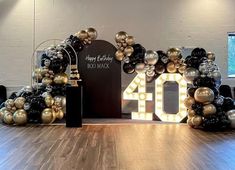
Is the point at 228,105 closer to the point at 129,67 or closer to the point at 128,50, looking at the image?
the point at 129,67

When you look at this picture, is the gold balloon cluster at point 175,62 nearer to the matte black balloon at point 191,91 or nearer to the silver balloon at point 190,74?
the silver balloon at point 190,74

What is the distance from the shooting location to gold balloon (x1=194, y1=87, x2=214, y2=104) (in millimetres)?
6500

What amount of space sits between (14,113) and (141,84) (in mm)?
2851

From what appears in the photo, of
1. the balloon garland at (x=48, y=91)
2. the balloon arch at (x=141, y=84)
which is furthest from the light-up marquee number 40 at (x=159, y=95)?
the balloon garland at (x=48, y=91)

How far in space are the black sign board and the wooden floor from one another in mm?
1272

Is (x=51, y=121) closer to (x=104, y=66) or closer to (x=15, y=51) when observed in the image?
(x=104, y=66)

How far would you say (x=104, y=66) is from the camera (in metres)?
8.19

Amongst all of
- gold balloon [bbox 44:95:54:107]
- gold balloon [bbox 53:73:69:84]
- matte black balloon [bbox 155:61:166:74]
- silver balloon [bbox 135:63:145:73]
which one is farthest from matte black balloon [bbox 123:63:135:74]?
gold balloon [bbox 44:95:54:107]

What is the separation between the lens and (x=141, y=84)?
773cm

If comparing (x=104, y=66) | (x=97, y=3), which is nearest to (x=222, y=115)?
(x=104, y=66)

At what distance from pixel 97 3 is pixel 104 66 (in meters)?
1.90

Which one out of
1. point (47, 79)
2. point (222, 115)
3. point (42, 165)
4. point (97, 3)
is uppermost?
point (97, 3)

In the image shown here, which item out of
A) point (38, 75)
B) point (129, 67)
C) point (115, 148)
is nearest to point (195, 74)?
point (129, 67)

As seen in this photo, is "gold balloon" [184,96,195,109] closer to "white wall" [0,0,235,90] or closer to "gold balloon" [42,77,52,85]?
"white wall" [0,0,235,90]
